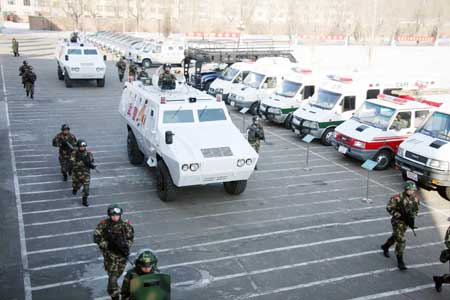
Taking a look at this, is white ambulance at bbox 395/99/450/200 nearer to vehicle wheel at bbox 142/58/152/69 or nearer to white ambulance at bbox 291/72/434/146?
white ambulance at bbox 291/72/434/146

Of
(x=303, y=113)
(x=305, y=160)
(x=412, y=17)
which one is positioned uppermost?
(x=412, y=17)

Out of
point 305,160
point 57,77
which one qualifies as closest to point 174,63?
point 57,77

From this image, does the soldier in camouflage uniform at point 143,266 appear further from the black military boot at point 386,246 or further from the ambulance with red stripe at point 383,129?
the ambulance with red stripe at point 383,129

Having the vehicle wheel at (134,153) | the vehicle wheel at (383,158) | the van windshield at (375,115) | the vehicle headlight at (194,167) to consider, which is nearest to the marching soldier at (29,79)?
the vehicle wheel at (134,153)

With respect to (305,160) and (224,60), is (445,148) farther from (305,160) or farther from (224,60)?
(224,60)

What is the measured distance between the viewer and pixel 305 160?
14945 millimetres

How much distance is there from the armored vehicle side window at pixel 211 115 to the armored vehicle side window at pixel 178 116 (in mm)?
218

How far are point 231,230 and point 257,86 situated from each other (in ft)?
40.0

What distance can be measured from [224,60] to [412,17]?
40.1 metres

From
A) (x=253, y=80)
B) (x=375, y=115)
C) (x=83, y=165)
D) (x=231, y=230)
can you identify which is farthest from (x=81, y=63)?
(x=231, y=230)

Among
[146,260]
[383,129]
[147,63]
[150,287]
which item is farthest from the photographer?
[147,63]

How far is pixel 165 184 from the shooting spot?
35.9 ft

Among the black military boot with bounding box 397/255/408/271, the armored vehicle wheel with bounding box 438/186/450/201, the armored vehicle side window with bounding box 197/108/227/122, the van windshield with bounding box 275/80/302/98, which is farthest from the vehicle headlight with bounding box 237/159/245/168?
the van windshield with bounding box 275/80/302/98

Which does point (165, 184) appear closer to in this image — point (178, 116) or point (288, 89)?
point (178, 116)
